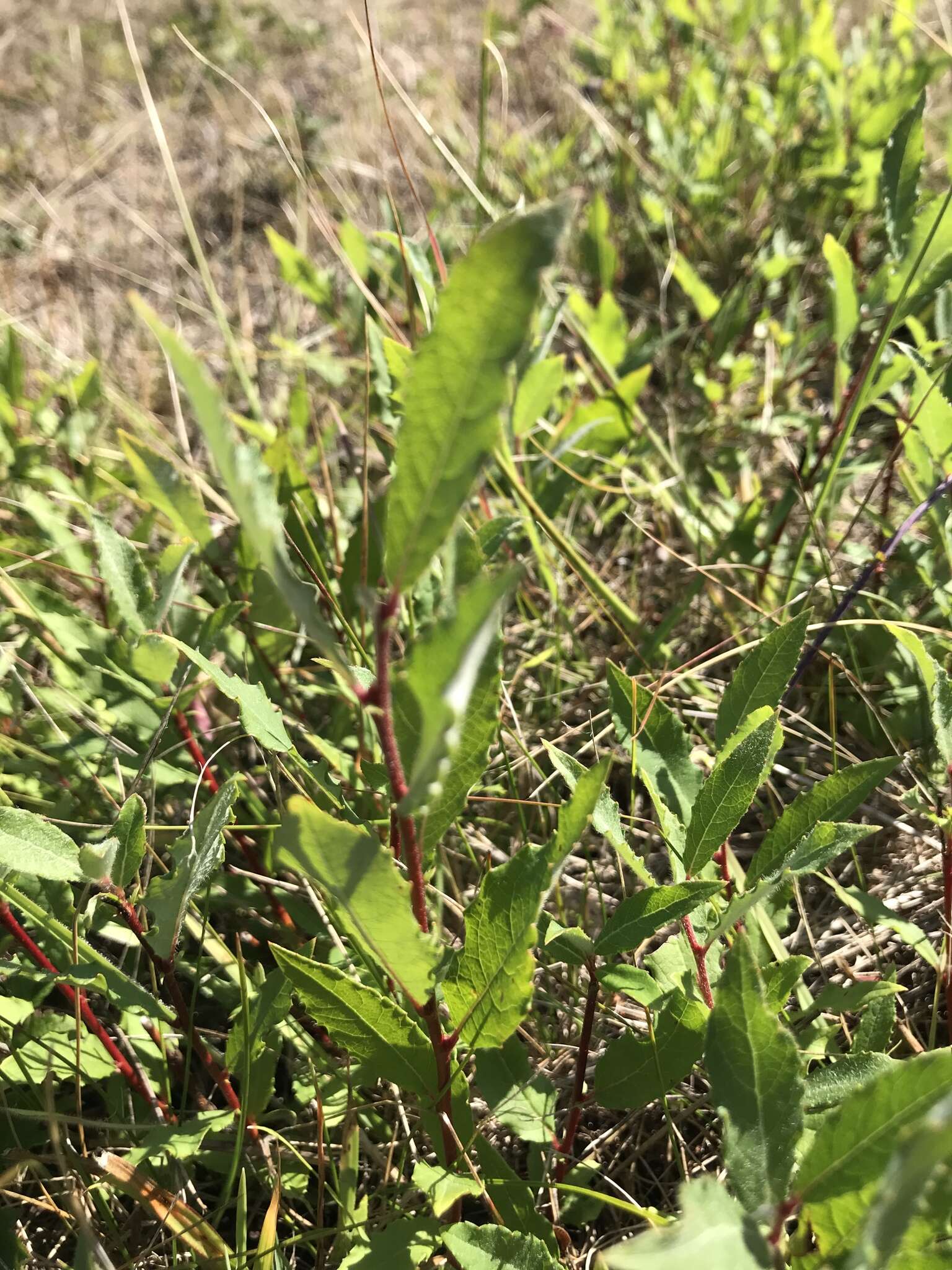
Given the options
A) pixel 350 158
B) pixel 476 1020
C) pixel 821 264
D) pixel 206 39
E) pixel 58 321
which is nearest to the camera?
pixel 476 1020

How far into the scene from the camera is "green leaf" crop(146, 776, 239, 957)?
873 mm

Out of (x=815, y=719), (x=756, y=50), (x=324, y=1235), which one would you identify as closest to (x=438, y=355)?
(x=324, y=1235)

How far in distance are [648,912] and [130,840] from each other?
0.53 metres

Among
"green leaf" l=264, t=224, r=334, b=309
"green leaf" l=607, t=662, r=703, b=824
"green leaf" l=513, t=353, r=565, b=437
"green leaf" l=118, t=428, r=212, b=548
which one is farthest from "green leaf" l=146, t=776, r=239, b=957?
"green leaf" l=264, t=224, r=334, b=309

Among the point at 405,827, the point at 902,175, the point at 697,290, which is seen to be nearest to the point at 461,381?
the point at 405,827

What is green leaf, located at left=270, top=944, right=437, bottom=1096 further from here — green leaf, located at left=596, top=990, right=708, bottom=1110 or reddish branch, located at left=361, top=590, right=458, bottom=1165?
green leaf, located at left=596, top=990, right=708, bottom=1110

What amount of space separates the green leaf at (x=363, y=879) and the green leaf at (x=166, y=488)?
2.55 ft

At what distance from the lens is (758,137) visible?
228 centimetres

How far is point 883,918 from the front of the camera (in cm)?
101

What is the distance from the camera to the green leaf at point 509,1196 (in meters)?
0.89

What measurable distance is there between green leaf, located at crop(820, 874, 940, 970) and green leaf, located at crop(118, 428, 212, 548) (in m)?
0.94

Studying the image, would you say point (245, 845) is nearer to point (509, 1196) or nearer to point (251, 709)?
point (251, 709)

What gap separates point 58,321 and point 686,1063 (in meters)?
2.72

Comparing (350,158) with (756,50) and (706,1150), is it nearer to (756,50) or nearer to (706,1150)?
(756,50)
